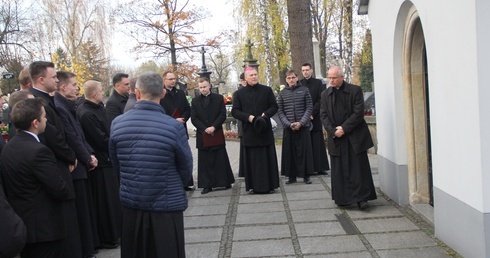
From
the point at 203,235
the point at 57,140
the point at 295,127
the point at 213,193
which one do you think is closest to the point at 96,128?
the point at 57,140

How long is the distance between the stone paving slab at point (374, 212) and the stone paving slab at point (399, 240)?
843 millimetres

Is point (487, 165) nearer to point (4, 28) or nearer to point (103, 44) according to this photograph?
point (4, 28)

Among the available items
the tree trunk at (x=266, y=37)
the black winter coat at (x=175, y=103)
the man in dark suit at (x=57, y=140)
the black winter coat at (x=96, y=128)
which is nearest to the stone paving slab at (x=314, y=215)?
the black winter coat at (x=96, y=128)

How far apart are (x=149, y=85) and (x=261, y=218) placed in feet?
11.6

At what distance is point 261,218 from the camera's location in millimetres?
7277

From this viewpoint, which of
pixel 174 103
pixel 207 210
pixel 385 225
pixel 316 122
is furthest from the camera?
pixel 316 122

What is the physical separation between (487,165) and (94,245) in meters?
4.13

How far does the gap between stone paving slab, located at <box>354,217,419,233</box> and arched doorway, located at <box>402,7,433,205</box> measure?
2.24 feet

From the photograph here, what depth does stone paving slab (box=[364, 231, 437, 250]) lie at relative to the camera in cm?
571

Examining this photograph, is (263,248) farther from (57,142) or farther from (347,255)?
(57,142)

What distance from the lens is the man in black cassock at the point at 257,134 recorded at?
8906mm

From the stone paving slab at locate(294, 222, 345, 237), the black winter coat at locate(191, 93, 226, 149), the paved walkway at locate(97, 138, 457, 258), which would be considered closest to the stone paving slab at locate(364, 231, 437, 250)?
the paved walkway at locate(97, 138, 457, 258)

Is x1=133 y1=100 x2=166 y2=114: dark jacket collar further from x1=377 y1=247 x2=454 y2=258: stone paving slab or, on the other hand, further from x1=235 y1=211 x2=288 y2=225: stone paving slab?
x1=235 y1=211 x2=288 y2=225: stone paving slab

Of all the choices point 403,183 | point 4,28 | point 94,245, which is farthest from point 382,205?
point 4,28
